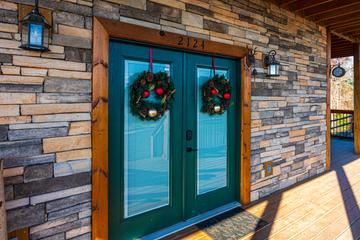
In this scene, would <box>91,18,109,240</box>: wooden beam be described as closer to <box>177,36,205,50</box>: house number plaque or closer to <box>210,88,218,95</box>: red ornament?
<box>177,36,205,50</box>: house number plaque

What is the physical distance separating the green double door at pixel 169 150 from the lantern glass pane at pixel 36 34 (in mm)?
578

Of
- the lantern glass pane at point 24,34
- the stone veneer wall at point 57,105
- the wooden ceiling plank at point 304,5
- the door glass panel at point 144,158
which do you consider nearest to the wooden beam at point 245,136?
the stone veneer wall at point 57,105

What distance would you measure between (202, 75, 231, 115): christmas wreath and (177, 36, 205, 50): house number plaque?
0.41 meters

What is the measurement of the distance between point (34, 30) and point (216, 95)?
6.13 ft

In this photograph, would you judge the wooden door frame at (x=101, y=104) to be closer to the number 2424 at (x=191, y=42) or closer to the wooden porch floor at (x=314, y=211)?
the number 2424 at (x=191, y=42)

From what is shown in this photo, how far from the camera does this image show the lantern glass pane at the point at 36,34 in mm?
1611

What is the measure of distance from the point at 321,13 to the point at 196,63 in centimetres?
268

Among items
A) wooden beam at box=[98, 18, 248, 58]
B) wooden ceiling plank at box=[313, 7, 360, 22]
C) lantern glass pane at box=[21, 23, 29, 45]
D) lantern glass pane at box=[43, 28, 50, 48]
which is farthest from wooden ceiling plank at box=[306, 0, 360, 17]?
lantern glass pane at box=[21, 23, 29, 45]

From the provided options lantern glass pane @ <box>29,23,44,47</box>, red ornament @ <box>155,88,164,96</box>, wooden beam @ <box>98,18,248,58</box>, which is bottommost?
red ornament @ <box>155,88,164,96</box>

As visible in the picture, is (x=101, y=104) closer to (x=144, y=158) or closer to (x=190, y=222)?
(x=144, y=158)

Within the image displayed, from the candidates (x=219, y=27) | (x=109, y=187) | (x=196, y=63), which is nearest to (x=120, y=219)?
(x=109, y=187)

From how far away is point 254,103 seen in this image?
316 cm

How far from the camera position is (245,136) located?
3055mm

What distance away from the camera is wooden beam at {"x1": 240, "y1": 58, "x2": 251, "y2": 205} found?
302 cm
